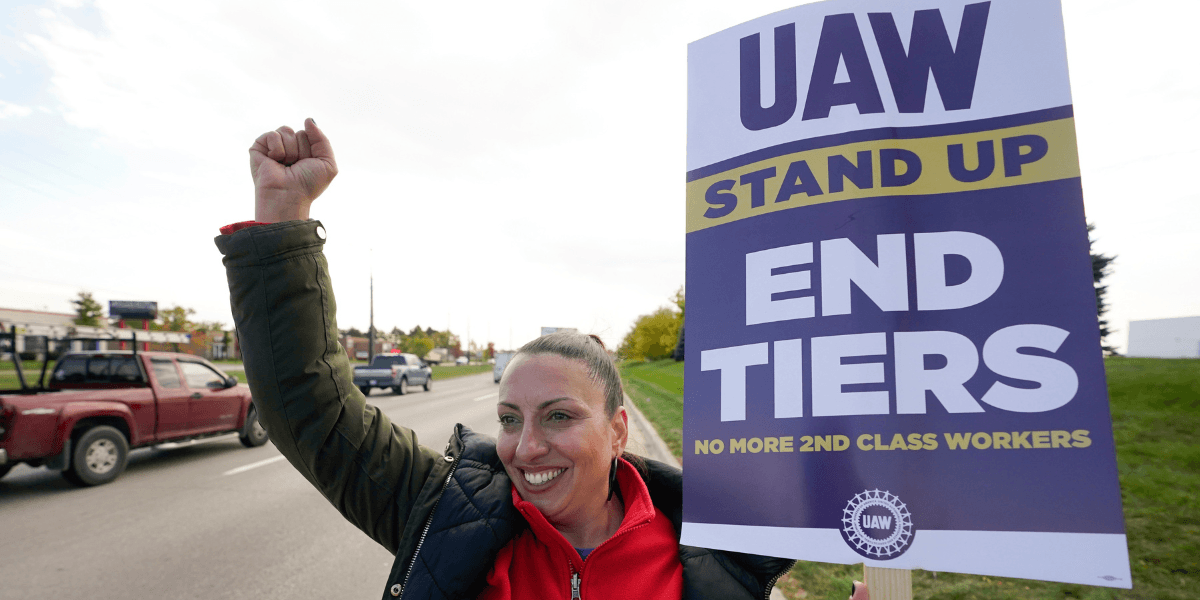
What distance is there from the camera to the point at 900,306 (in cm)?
117

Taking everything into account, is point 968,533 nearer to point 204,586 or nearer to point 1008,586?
point 1008,586

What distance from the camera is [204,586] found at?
13.2ft

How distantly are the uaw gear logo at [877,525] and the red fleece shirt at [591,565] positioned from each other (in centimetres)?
58

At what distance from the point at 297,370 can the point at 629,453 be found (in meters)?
1.07

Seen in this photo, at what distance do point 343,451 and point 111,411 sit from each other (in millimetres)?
7616

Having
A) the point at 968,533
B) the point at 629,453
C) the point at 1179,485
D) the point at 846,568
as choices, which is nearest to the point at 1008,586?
the point at 846,568

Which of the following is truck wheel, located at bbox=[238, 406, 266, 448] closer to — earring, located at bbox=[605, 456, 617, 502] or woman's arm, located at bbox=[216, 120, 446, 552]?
woman's arm, located at bbox=[216, 120, 446, 552]

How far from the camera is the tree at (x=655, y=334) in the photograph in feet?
144

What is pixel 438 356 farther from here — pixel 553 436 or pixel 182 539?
pixel 553 436

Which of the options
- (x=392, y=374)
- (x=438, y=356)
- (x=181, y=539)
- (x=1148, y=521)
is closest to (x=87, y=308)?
(x=392, y=374)

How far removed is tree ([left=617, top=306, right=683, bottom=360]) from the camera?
44000 mm

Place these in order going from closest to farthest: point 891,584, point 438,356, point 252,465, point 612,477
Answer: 1. point 891,584
2. point 612,477
3. point 252,465
4. point 438,356

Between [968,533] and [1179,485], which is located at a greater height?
[968,533]

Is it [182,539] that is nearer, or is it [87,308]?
[182,539]
